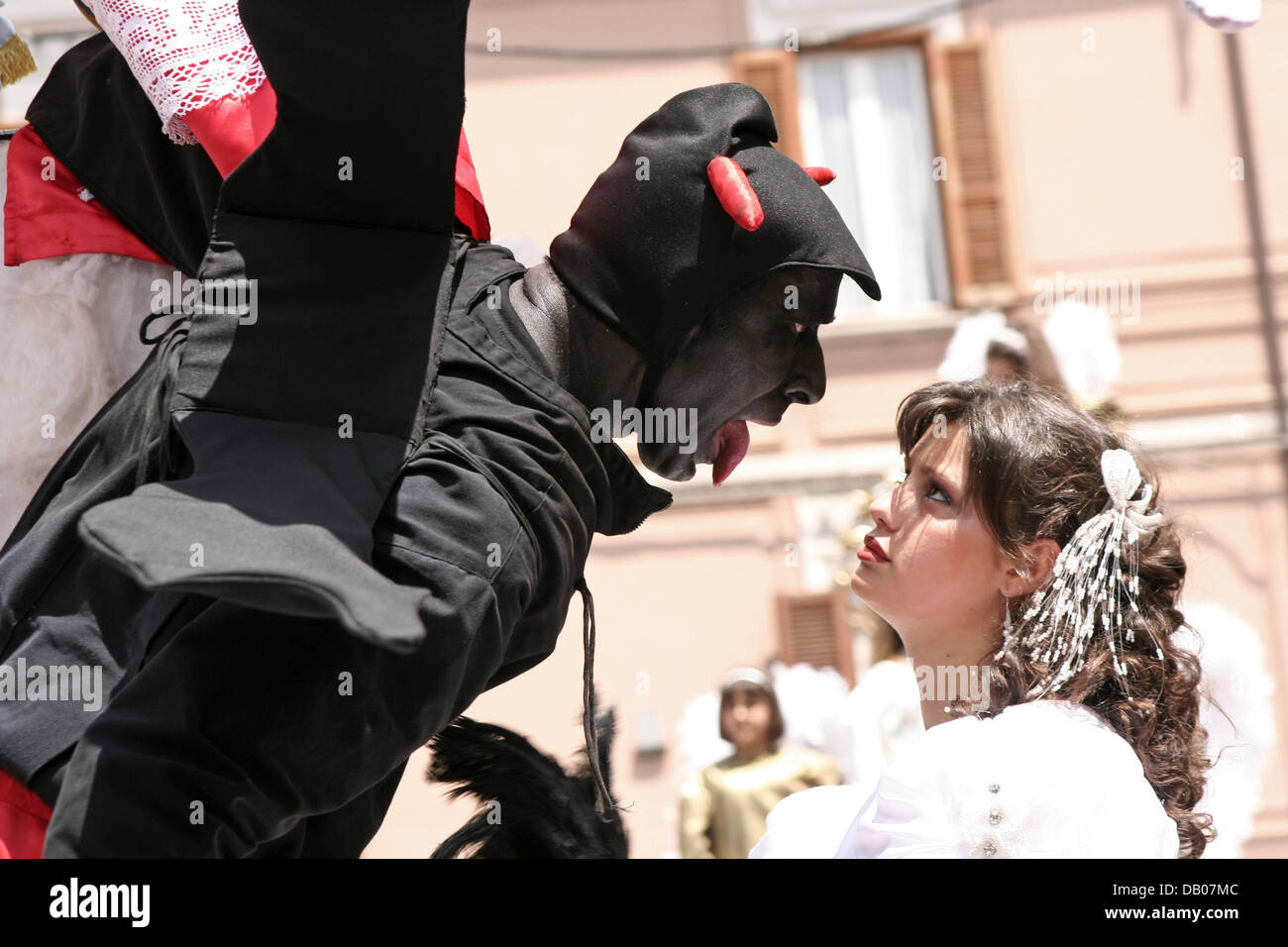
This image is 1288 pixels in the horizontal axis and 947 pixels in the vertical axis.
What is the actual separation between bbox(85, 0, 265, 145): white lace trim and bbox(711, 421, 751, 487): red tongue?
0.72 meters

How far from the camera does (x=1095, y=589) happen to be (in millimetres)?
2295

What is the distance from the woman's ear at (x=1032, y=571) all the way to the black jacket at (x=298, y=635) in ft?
2.24

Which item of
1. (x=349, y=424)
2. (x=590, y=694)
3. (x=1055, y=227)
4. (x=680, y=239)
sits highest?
(x=1055, y=227)

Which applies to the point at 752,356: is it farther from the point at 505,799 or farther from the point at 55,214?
the point at 55,214

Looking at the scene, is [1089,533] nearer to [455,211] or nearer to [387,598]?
[455,211]

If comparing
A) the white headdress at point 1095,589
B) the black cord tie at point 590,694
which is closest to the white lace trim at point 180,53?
the black cord tie at point 590,694

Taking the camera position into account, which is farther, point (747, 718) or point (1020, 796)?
point (747, 718)

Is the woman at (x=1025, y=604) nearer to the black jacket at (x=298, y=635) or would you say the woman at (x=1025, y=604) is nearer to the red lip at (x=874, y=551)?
the red lip at (x=874, y=551)

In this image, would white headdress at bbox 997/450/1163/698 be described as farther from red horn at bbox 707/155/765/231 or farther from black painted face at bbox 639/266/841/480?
red horn at bbox 707/155/765/231

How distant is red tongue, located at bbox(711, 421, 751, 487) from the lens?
206 cm

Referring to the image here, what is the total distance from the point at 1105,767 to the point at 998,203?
7.67 meters

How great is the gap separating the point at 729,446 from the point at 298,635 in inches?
27.0

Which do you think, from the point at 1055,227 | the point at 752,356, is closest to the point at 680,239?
the point at 752,356

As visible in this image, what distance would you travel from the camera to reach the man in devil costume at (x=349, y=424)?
5.07 ft
